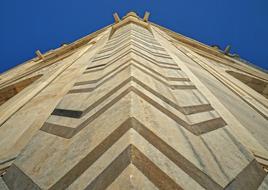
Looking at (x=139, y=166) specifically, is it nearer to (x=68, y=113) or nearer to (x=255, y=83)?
(x=68, y=113)

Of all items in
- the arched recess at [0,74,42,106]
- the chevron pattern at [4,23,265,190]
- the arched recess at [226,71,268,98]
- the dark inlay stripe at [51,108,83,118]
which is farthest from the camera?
the arched recess at [226,71,268,98]

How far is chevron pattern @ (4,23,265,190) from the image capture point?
129 cm

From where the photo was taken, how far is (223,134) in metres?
1.93

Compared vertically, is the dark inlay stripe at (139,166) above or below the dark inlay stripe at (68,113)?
below

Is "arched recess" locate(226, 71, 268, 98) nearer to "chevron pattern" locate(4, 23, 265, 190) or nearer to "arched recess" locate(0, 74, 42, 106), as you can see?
"arched recess" locate(0, 74, 42, 106)

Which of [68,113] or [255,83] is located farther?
[255,83]

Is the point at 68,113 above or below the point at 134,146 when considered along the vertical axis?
above

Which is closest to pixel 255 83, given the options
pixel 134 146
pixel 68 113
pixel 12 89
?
pixel 12 89

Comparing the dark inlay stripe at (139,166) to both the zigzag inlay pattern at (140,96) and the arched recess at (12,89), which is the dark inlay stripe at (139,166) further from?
the arched recess at (12,89)

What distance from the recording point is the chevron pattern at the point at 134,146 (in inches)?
50.6

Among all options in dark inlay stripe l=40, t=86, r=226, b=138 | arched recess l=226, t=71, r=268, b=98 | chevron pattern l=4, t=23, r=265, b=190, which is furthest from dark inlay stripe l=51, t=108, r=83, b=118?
arched recess l=226, t=71, r=268, b=98

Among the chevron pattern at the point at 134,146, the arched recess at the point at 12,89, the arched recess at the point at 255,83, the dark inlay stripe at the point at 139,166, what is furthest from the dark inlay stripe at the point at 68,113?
the arched recess at the point at 255,83

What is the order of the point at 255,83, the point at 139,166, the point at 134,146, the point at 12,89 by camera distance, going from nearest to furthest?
the point at 139,166 < the point at 134,146 < the point at 12,89 < the point at 255,83

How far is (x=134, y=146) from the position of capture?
138cm
